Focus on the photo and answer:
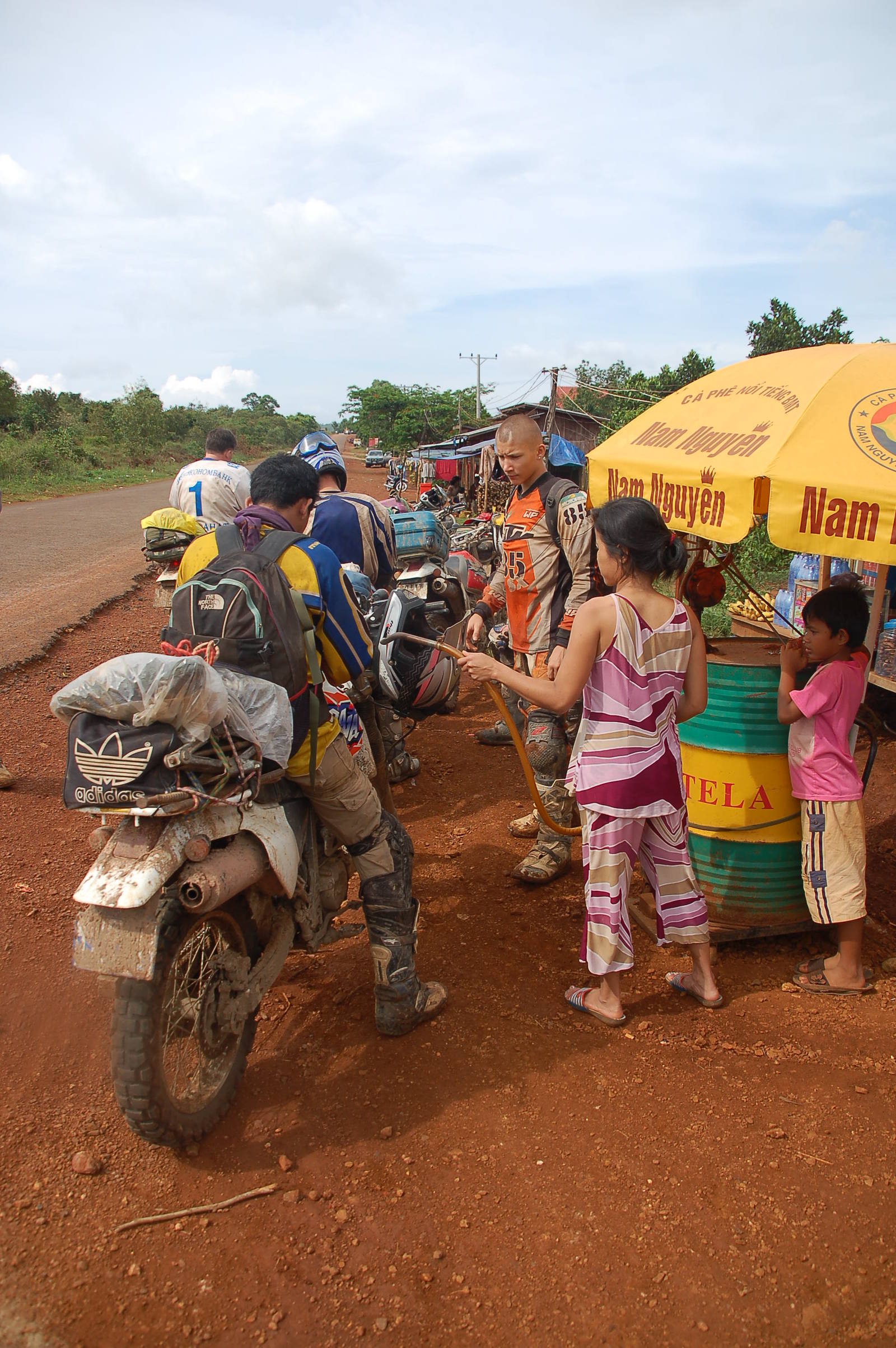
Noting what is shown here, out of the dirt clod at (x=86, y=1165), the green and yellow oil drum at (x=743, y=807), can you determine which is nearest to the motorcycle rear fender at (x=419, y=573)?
the green and yellow oil drum at (x=743, y=807)

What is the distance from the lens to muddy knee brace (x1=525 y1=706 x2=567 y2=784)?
3.91 meters

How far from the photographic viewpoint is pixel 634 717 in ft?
8.81

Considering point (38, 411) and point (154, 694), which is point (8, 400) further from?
point (154, 694)

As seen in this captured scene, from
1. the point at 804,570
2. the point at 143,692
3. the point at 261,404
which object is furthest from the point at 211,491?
the point at 261,404

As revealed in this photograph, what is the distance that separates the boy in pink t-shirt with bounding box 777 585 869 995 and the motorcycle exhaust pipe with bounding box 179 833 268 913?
1.98 metres

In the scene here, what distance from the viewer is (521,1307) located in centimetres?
191

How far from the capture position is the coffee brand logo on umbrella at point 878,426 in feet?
8.33

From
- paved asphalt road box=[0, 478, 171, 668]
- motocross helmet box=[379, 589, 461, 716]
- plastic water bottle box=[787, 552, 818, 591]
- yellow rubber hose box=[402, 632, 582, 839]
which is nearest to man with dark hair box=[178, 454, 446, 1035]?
yellow rubber hose box=[402, 632, 582, 839]

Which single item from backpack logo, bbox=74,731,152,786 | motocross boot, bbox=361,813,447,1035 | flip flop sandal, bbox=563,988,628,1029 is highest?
backpack logo, bbox=74,731,152,786

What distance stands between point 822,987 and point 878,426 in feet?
Answer: 6.57

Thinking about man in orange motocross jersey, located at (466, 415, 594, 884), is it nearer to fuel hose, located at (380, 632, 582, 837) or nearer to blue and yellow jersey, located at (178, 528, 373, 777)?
fuel hose, located at (380, 632, 582, 837)

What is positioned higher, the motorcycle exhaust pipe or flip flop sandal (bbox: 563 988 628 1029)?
the motorcycle exhaust pipe

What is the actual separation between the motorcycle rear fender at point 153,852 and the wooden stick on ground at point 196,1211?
770 mm

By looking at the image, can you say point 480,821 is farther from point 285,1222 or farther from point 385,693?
point 285,1222
